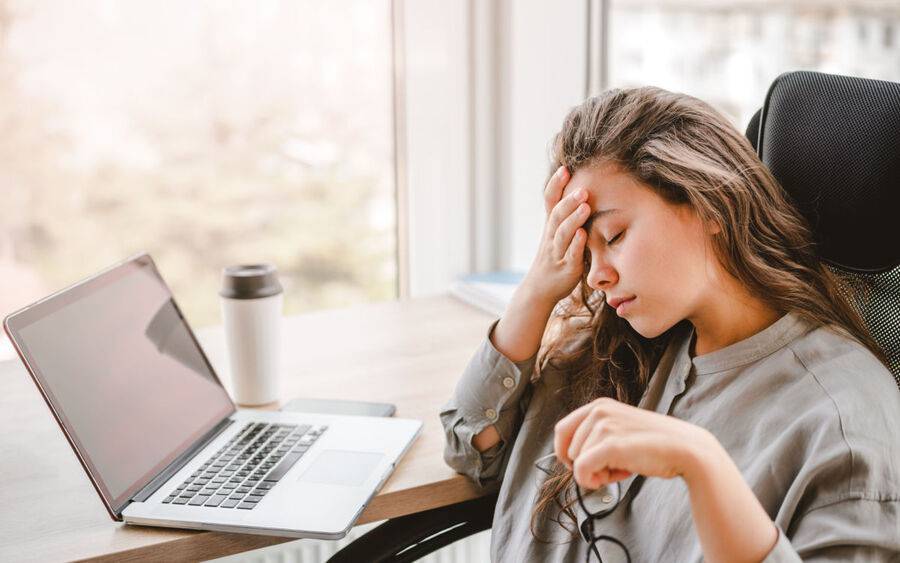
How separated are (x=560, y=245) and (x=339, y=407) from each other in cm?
42

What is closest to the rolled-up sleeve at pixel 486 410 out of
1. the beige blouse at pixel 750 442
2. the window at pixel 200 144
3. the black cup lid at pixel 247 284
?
the beige blouse at pixel 750 442

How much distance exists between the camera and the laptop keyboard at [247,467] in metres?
0.94

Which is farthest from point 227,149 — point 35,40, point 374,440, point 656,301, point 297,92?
point 656,301

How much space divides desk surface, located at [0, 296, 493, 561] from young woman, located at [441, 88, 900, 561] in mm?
96

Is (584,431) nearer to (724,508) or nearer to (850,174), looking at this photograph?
(724,508)

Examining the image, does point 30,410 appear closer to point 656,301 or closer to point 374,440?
point 374,440

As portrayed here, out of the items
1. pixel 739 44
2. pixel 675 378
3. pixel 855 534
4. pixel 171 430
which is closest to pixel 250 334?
pixel 171 430

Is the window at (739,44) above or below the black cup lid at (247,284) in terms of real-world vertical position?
above

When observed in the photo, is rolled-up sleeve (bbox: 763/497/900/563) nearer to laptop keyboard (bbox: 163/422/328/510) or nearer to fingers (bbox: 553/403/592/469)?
fingers (bbox: 553/403/592/469)

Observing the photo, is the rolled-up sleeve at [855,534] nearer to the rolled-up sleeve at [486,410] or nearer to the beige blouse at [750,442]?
the beige blouse at [750,442]

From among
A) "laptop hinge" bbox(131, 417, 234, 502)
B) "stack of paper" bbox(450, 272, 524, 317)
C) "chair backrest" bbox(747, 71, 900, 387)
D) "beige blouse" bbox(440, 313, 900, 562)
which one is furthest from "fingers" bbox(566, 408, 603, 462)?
"stack of paper" bbox(450, 272, 524, 317)

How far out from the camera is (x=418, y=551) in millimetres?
1008

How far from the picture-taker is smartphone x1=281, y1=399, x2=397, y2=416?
1.19 metres

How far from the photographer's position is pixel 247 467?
3.34 feet
